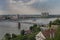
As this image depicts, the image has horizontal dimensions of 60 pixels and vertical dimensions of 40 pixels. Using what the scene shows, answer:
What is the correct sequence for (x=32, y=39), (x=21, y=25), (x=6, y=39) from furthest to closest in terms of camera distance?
(x=21, y=25), (x=6, y=39), (x=32, y=39)

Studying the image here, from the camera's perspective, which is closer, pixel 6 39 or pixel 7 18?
pixel 6 39

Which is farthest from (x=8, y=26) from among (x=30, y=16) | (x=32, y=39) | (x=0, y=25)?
(x=32, y=39)

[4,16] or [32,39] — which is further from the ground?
[4,16]

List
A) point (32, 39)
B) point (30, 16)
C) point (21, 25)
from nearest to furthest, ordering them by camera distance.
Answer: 1. point (32, 39)
2. point (30, 16)
3. point (21, 25)

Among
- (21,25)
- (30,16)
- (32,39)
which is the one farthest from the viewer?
(21,25)

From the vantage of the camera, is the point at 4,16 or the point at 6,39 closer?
the point at 6,39

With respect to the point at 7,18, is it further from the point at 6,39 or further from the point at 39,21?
the point at 6,39

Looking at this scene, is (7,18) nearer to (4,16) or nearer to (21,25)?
(4,16)

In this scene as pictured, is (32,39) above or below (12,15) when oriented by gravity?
below

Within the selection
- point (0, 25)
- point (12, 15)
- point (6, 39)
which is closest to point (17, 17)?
point (12, 15)
